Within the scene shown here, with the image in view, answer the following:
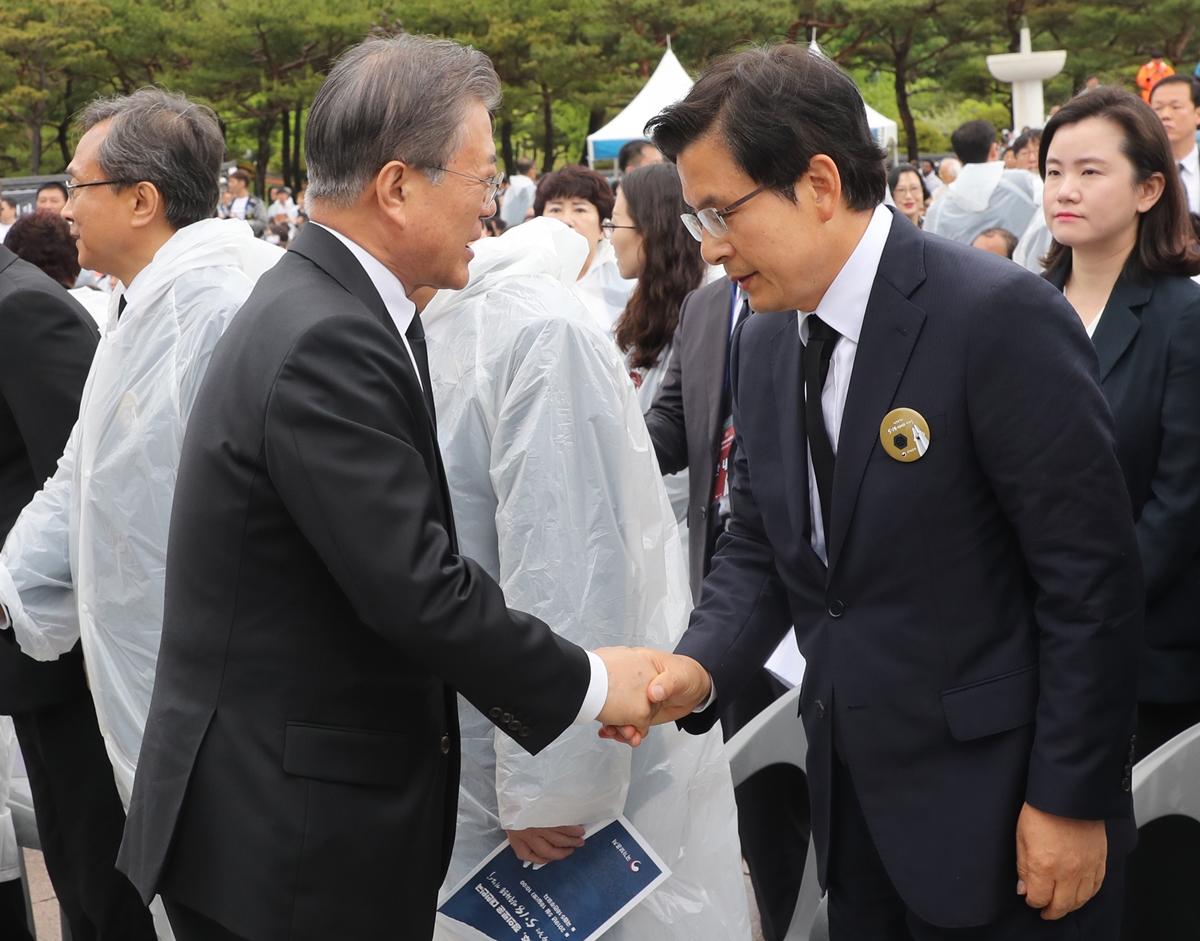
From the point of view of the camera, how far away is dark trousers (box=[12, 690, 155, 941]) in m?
2.88

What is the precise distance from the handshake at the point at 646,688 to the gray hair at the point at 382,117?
786mm

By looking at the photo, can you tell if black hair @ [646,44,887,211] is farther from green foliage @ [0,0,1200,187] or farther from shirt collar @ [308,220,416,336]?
green foliage @ [0,0,1200,187]

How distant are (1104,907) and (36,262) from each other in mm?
3528

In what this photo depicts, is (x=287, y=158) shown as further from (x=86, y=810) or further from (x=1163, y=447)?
(x=1163, y=447)

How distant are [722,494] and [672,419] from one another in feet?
1.05

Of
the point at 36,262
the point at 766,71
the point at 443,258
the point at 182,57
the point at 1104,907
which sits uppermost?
the point at 766,71

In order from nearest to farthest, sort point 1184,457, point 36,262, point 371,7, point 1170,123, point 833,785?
1. point 833,785
2. point 1184,457
3. point 36,262
4. point 1170,123
5. point 371,7

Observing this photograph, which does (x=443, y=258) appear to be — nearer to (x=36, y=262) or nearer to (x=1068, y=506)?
(x=1068, y=506)

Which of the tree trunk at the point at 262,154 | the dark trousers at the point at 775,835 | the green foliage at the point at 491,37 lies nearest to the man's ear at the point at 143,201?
the dark trousers at the point at 775,835

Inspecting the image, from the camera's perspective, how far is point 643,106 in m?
17.3

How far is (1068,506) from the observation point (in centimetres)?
160

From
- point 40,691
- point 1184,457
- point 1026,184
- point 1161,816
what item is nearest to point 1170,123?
point 1026,184

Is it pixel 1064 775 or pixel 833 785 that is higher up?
pixel 1064 775

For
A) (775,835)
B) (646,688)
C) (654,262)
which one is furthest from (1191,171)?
(646,688)
